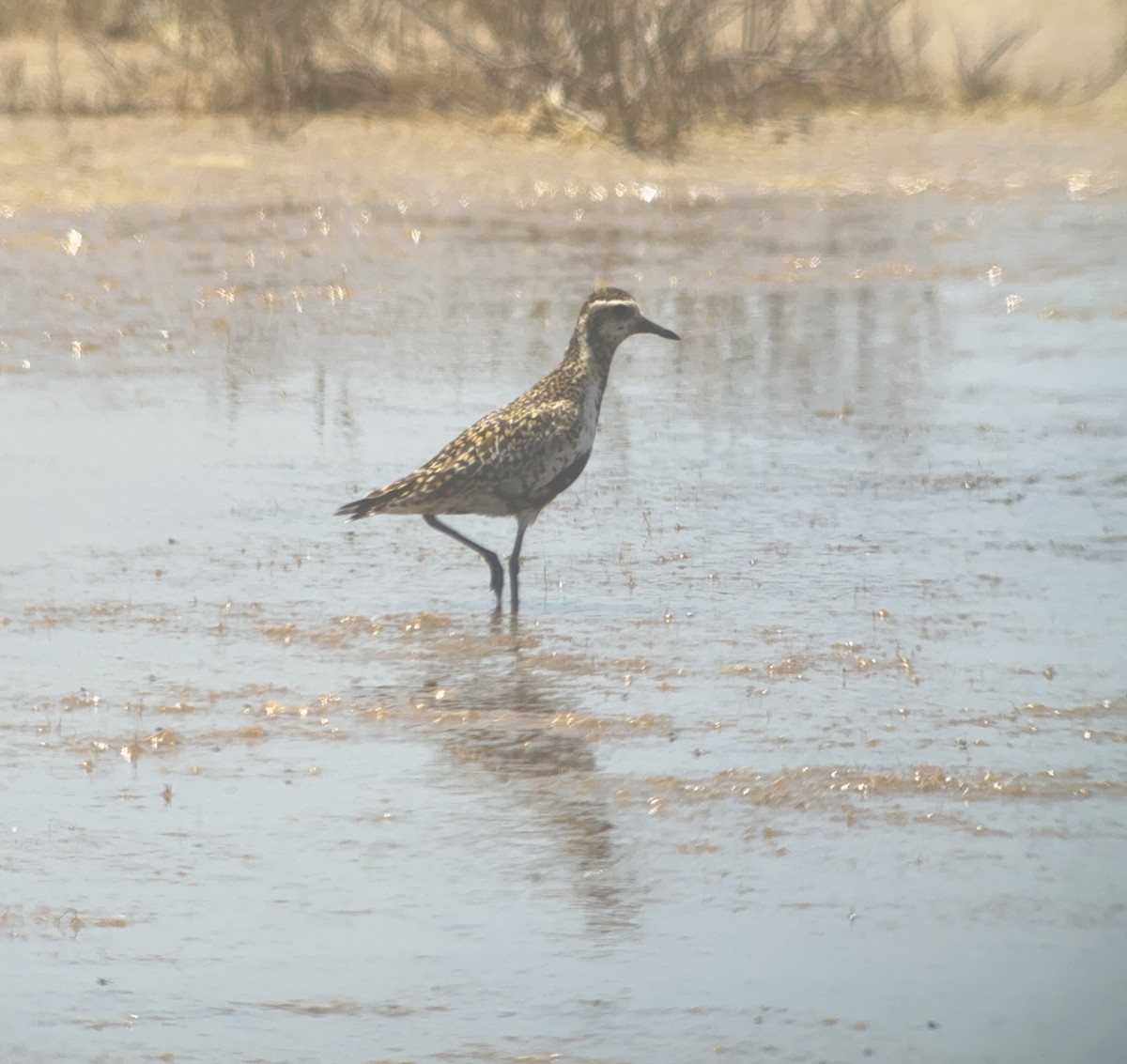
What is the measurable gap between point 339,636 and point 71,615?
0.99m

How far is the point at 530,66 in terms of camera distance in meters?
23.2

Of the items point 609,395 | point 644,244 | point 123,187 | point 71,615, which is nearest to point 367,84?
point 123,187

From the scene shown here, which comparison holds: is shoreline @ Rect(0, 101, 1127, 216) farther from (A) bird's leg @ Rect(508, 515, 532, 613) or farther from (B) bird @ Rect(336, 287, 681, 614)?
(A) bird's leg @ Rect(508, 515, 532, 613)

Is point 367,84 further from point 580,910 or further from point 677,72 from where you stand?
point 580,910

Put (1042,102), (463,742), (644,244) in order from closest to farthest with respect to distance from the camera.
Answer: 1. (463,742)
2. (644,244)
3. (1042,102)

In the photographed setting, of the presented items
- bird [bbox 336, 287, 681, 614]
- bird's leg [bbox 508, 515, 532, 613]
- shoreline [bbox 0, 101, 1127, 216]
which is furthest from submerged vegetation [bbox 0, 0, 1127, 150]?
bird's leg [bbox 508, 515, 532, 613]

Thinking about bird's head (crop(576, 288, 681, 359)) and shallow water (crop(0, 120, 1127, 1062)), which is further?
bird's head (crop(576, 288, 681, 359))

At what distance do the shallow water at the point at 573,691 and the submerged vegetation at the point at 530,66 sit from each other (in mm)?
7375

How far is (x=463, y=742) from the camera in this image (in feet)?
23.2

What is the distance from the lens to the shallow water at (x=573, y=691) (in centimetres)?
516

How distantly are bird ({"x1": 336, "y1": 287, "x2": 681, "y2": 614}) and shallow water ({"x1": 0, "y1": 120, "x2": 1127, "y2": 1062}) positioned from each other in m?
0.33

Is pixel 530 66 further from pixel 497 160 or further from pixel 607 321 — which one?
pixel 607 321

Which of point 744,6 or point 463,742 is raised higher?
point 744,6

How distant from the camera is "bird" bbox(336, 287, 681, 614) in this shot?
8891 millimetres
